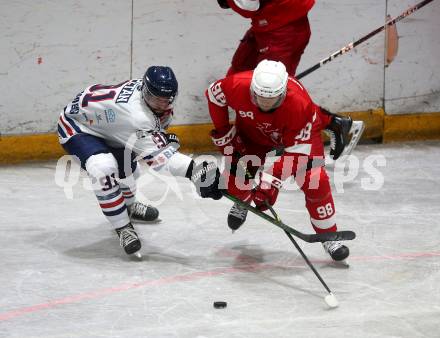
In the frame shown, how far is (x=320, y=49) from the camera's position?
562 cm

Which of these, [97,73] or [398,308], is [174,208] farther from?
[398,308]

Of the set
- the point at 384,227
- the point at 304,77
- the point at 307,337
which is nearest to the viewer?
Answer: the point at 307,337

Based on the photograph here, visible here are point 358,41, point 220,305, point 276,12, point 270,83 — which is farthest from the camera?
point 358,41

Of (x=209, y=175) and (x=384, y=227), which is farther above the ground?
(x=209, y=175)

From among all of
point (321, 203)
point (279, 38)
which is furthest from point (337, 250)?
point (279, 38)

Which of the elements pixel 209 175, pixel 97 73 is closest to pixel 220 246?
pixel 209 175

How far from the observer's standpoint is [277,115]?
3.72m

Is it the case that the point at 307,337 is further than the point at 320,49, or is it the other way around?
the point at 320,49

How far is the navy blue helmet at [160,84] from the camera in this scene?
3680 mm

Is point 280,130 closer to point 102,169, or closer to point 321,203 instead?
point 321,203

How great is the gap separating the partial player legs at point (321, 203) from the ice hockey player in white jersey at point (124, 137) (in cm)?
35

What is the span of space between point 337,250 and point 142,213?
1.02 meters

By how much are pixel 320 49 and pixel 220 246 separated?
6.36ft

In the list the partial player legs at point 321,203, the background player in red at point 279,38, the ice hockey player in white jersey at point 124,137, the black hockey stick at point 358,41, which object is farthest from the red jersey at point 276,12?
the partial player legs at point 321,203
